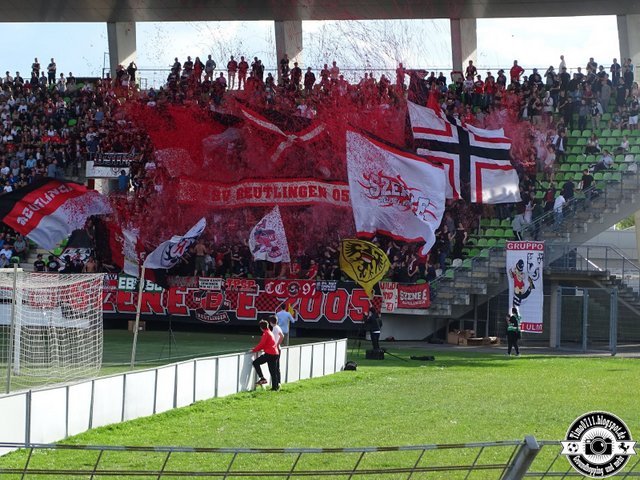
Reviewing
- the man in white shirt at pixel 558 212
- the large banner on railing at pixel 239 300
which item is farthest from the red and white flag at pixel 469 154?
the large banner on railing at pixel 239 300

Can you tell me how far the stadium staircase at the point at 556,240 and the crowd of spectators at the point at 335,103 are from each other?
0.49m

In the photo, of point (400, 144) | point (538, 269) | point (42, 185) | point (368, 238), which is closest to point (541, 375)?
point (538, 269)

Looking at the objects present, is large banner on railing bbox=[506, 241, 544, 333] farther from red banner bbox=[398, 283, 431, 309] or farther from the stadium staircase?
red banner bbox=[398, 283, 431, 309]

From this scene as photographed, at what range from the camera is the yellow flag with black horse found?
32.1m

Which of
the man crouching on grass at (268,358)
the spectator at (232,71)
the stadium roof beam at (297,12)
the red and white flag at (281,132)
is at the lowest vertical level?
the man crouching on grass at (268,358)

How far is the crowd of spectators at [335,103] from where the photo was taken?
135ft

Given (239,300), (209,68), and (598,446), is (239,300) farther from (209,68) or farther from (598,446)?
(598,446)

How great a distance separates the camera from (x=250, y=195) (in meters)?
42.2

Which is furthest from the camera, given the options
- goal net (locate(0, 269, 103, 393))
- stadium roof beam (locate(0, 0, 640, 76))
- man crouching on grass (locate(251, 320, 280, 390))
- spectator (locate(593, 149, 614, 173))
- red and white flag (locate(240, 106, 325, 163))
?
stadium roof beam (locate(0, 0, 640, 76))

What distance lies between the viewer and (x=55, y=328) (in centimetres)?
2667

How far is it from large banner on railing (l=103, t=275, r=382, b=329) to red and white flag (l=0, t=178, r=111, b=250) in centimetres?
234

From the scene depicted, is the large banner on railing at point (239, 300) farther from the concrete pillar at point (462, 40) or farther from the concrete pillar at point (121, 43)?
the concrete pillar at point (121, 43)

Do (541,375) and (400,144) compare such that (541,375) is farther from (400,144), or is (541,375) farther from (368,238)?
(400,144)

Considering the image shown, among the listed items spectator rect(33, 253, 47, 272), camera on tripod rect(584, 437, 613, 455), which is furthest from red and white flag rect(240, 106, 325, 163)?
camera on tripod rect(584, 437, 613, 455)
